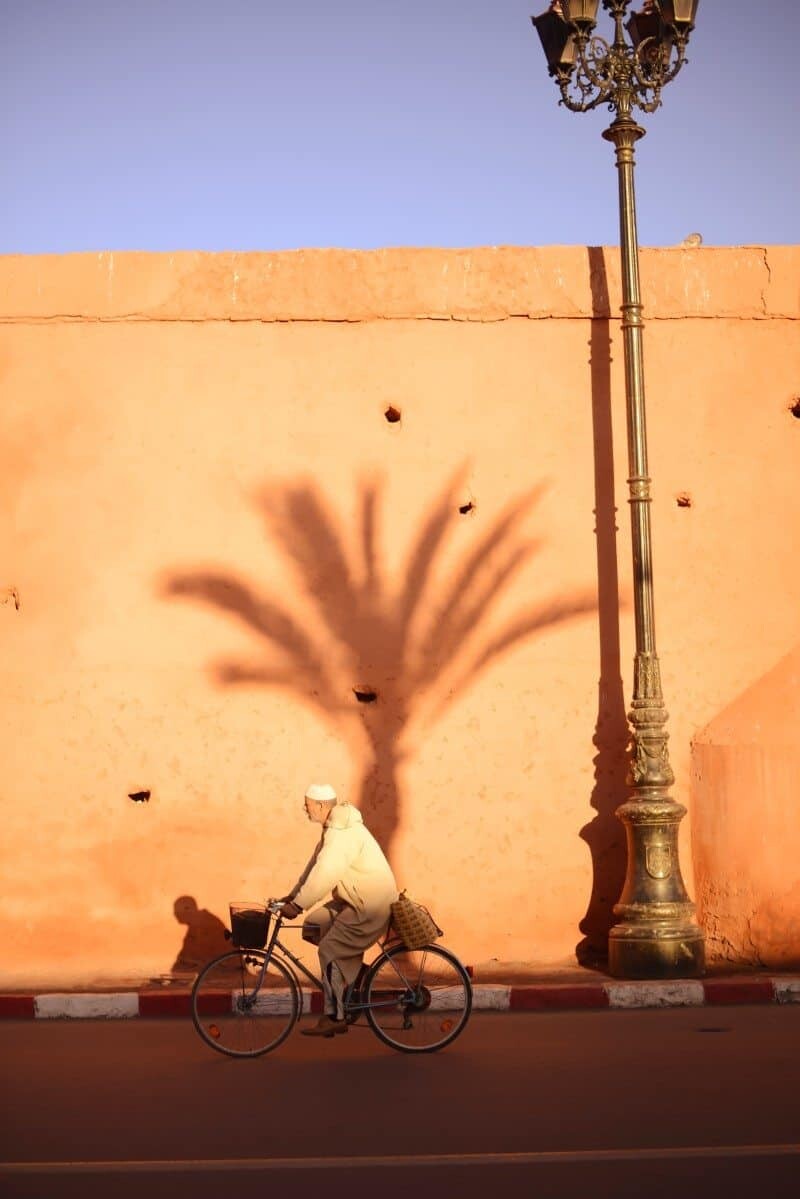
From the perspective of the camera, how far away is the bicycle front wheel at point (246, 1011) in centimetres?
842

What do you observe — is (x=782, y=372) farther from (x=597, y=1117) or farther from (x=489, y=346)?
(x=597, y=1117)

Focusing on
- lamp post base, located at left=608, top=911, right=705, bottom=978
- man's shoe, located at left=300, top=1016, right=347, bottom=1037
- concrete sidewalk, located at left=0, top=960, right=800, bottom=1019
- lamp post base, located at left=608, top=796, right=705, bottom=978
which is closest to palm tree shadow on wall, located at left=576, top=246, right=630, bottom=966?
lamp post base, located at left=608, top=796, right=705, bottom=978

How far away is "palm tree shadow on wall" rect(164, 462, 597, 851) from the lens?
A: 12195 mm

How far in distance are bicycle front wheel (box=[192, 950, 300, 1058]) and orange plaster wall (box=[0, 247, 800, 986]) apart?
3400 millimetres

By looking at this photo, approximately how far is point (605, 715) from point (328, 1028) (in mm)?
4395

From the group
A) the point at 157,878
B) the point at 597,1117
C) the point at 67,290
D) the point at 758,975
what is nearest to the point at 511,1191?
the point at 597,1117

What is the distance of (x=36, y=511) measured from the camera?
1236 centimetres

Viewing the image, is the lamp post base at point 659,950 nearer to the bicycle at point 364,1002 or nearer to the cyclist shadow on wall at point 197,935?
the bicycle at point 364,1002

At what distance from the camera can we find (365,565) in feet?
40.5

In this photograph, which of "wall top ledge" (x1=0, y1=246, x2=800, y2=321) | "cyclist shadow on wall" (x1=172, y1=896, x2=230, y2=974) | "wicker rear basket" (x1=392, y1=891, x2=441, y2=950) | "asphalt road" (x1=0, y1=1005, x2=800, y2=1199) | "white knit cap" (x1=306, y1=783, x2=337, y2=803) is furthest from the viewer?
"wall top ledge" (x1=0, y1=246, x2=800, y2=321)

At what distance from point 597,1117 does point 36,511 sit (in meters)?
7.31

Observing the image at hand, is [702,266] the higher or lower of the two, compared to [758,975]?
higher

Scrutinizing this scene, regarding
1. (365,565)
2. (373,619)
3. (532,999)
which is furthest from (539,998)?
(365,565)

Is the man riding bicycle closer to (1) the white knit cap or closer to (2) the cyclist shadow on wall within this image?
(1) the white knit cap
